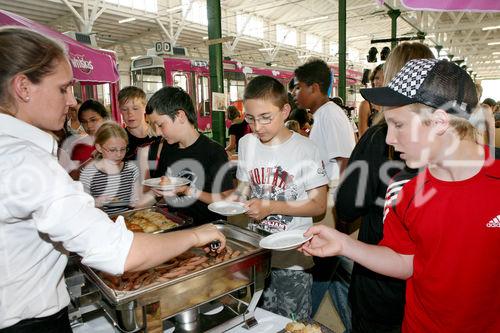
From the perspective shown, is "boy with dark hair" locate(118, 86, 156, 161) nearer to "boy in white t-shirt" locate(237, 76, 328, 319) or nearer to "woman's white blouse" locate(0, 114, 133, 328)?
"boy in white t-shirt" locate(237, 76, 328, 319)

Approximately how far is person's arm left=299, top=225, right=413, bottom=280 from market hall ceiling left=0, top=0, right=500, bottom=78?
10.8 m

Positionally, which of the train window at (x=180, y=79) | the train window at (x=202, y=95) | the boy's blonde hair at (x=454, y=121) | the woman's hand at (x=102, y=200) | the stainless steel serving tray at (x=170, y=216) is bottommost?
the stainless steel serving tray at (x=170, y=216)

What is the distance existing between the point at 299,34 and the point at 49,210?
27.6 m

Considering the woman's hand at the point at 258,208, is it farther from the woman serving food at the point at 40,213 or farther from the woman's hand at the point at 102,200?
the woman's hand at the point at 102,200

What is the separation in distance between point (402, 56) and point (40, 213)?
62.2 inches

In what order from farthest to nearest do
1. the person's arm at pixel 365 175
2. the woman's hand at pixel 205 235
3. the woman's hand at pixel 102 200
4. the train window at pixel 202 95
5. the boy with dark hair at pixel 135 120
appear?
the train window at pixel 202 95 < the boy with dark hair at pixel 135 120 < the woman's hand at pixel 102 200 < the person's arm at pixel 365 175 < the woman's hand at pixel 205 235

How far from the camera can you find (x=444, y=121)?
1.11m

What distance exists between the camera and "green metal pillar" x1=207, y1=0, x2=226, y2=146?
3.41 metres

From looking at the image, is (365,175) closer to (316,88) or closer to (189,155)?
(189,155)

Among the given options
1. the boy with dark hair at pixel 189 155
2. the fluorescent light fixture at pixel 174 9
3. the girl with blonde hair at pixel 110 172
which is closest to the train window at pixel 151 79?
the girl with blonde hair at pixel 110 172

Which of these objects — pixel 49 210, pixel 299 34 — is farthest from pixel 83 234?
pixel 299 34

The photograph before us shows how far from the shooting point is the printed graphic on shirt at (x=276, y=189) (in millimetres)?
1930

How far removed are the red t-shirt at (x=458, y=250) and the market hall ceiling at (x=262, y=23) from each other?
10.7 meters

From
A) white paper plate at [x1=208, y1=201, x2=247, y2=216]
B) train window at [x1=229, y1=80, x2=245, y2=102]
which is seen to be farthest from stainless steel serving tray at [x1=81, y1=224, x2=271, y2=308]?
train window at [x1=229, y1=80, x2=245, y2=102]
